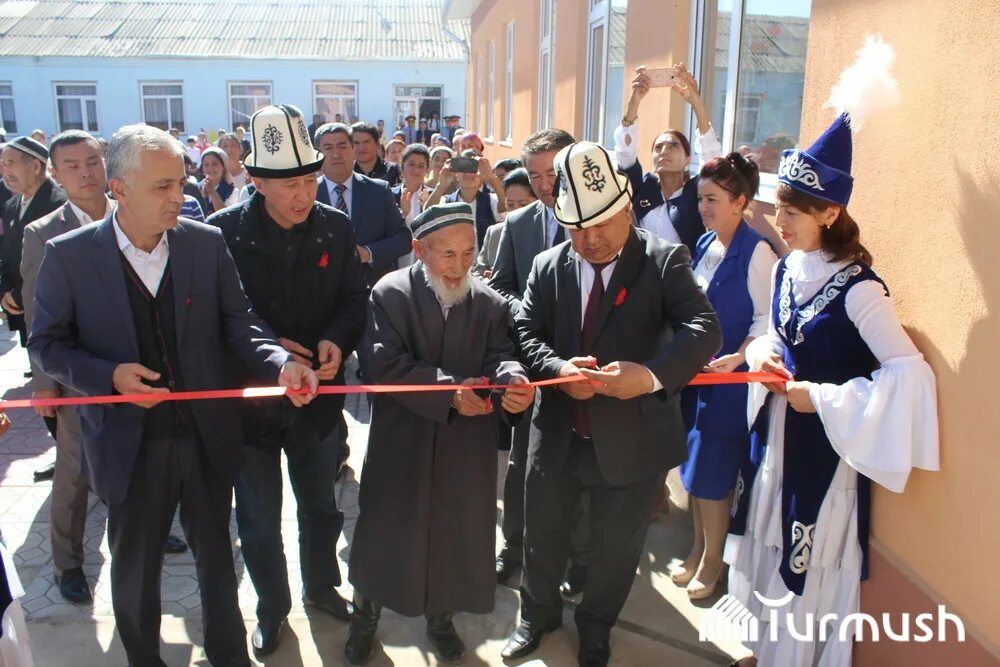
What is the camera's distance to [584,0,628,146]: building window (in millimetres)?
7246

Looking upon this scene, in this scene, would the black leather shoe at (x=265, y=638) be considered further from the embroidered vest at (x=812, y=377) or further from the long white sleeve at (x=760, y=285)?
the long white sleeve at (x=760, y=285)

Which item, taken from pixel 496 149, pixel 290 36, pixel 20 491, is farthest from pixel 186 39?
pixel 20 491

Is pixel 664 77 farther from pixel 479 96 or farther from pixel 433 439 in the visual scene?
pixel 479 96

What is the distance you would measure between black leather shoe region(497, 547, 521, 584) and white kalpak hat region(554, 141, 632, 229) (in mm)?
1885

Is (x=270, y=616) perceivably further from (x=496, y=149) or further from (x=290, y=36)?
(x=290, y=36)

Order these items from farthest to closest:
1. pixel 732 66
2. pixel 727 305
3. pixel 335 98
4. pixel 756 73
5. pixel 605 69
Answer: pixel 335 98 < pixel 605 69 < pixel 732 66 < pixel 756 73 < pixel 727 305

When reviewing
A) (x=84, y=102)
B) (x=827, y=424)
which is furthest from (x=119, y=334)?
(x=84, y=102)

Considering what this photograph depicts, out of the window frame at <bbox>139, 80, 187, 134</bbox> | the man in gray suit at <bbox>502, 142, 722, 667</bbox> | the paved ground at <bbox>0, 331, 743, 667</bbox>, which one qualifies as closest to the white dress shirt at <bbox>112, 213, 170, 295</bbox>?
the man in gray suit at <bbox>502, 142, 722, 667</bbox>

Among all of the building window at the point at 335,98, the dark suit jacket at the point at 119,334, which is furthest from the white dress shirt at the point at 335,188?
the building window at the point at 335,98

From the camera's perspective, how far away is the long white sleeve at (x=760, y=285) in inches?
136

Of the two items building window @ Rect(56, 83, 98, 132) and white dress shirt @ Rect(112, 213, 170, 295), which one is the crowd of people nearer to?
white dress shirt @ Rect(112, 213, 170, 295)

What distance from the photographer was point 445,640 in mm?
3291

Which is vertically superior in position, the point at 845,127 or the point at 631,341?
the point at 845,127

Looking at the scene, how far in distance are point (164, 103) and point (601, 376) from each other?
1197 inches
